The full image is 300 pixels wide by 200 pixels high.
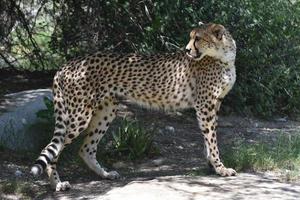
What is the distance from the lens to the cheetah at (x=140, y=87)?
5.37 m

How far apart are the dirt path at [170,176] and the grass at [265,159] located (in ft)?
0.52

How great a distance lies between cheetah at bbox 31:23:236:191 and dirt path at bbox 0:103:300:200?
177mm

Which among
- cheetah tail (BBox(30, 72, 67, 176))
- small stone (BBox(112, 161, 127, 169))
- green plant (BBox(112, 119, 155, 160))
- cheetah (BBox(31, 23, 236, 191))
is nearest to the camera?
cheetah tail (BBox(30, 72, 67, 176))

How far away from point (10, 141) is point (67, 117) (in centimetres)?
101

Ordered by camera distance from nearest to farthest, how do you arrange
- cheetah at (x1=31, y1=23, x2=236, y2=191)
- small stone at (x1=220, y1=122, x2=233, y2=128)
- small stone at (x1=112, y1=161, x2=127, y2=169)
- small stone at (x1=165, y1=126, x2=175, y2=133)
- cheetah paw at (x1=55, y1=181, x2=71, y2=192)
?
1. cheetah paw at (x1=55, y1=181, x2=71, y2=192)
2. cheetah at (x1=31, y1=23, x2=236, y2=191)
3. small stone at (x1=112, y1=161, x2=127, y2=169)
4. small stone at (x1=165, y1=126, x2=175, y2=133)
5. small stone at (x1=220, y1=122, x2=233, y2=128)

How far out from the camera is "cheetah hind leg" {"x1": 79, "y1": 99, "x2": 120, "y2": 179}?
5.68 m

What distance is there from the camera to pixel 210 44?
551 centimetres

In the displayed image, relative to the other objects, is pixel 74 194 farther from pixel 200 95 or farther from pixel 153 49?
pixel 153 49

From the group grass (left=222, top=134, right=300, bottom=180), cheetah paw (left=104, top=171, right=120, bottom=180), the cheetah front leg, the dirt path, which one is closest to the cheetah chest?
the cheetah front leg

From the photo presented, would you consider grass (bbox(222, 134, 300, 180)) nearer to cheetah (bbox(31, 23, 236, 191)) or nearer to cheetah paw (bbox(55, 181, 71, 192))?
cheetah (bbox(31, 23, 236, 191))

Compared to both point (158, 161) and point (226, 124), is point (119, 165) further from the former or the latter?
point (226, 124)

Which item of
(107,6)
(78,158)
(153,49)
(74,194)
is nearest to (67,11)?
(107,6)

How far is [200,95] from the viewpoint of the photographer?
18.3ft

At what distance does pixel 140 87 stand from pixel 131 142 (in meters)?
0.79
